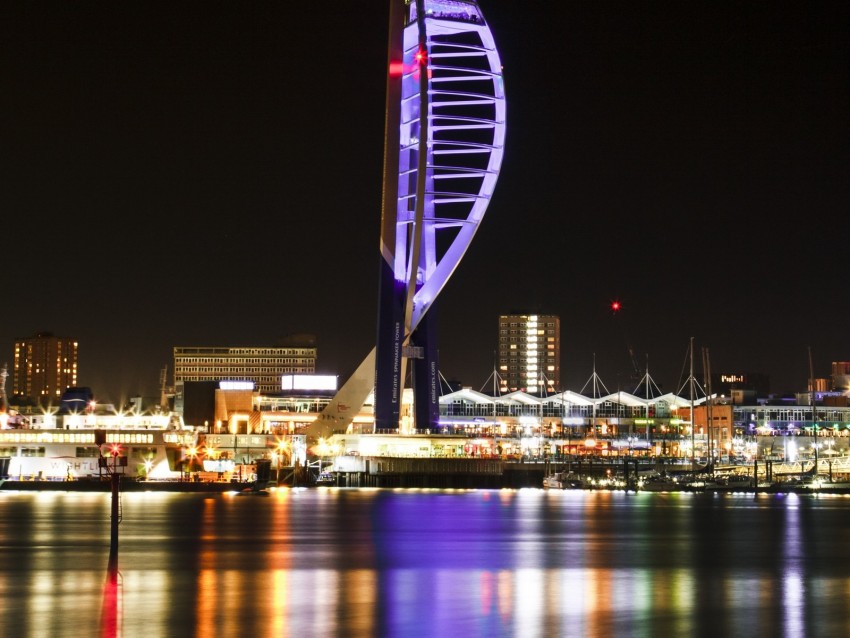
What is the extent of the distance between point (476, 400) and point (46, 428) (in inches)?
2502

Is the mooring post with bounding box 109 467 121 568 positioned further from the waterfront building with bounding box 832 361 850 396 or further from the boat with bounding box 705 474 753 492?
the waterfront building with bounding box 832 361 850 396

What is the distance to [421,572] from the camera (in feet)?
119

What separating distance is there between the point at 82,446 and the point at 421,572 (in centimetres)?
5648

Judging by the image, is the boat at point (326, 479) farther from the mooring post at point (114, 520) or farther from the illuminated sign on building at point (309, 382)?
the mooring post at point (114, 520)

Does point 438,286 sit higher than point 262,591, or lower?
higher

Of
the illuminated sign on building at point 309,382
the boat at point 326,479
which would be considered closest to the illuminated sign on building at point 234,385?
the illuminated sign on building at point 309,382

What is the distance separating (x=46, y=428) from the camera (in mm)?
89562

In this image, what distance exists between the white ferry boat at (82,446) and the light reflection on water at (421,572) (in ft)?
67.8

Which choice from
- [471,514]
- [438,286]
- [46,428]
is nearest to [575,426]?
[438,286]

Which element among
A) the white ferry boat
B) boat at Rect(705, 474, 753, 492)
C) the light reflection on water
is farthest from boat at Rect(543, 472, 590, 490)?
the light reflection on water

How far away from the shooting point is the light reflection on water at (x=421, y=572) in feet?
87.8

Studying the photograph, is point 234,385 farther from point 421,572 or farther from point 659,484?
point 421,572

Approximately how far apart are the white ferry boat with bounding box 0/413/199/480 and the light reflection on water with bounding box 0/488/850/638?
814 inches

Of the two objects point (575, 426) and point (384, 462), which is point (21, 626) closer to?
point (384, 462)
